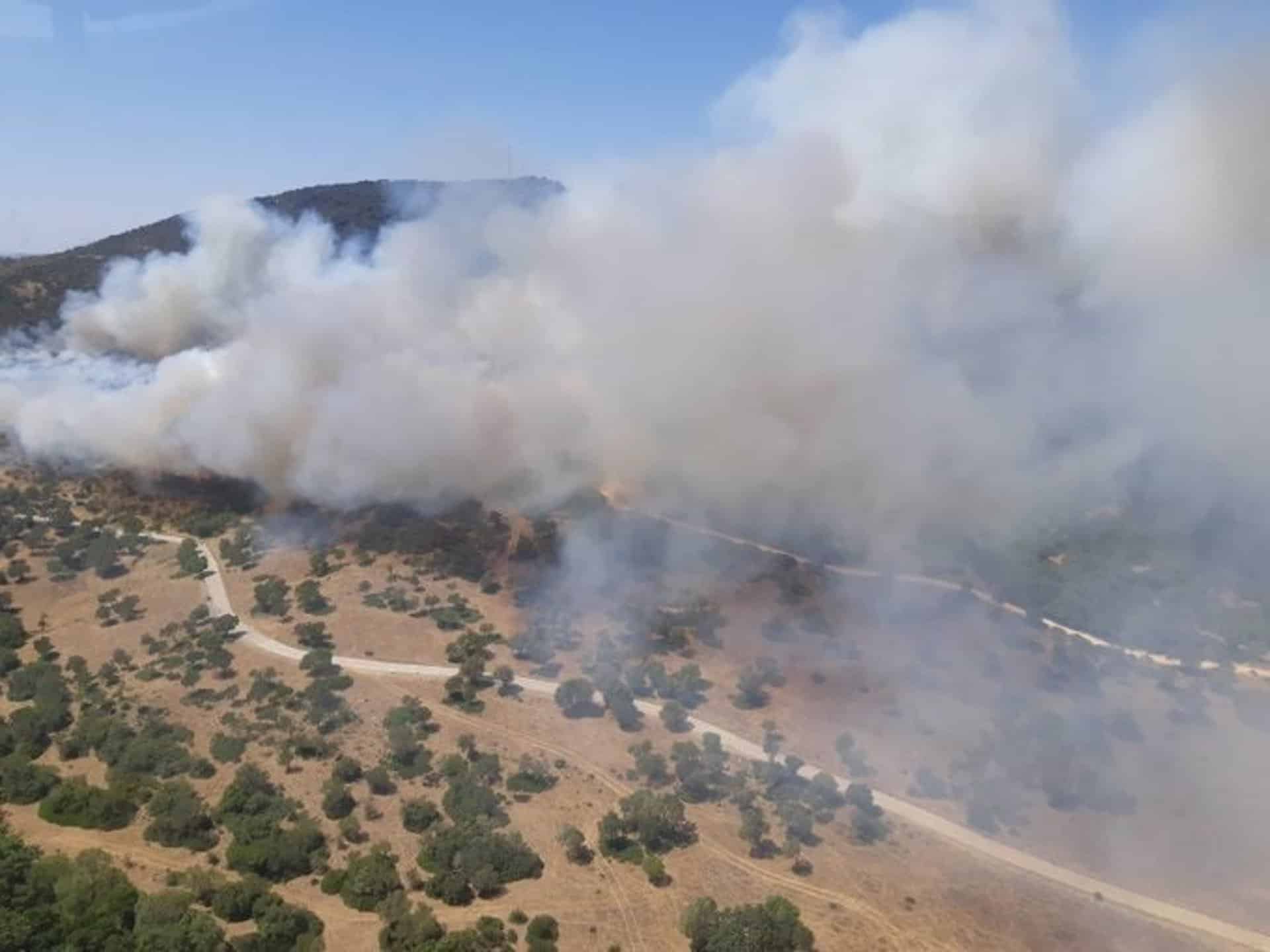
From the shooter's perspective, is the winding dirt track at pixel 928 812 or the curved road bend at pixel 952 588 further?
the curved road bend at pixel 952 588

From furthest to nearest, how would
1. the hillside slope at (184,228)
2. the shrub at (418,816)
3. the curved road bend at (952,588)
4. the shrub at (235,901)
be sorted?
the hillside slope at (184,228) < the curved road bend at (952,588) < the shrub at (418,816) < the shrub at (235,901)

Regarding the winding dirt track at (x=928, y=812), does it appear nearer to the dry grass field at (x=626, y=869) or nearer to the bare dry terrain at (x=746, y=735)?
the bare dry terrain at (x=746, y=735)

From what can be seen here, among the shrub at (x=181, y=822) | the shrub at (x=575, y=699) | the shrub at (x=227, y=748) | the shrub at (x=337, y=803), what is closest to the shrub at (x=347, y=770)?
the shrub at (x=337, y=803)

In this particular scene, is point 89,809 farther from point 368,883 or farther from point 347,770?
point 368,883

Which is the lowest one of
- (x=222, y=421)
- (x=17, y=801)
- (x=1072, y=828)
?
(x=17, y=801)

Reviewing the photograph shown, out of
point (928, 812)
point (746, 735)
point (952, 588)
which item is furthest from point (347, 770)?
point (952, 588)

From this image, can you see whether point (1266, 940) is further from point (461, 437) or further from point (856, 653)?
point (461, 437)

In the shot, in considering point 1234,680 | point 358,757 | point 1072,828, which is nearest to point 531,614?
point 358,757
